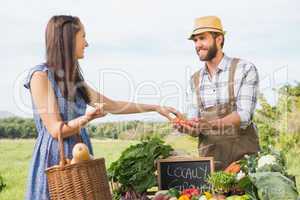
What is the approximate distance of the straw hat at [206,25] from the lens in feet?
16.4

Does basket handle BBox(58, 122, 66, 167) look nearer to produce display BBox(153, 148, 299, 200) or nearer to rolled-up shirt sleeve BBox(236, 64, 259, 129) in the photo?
produce display BBox(153, 148, 299, 200)

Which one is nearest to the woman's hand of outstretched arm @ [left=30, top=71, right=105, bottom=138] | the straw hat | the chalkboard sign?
the chalkboard sign

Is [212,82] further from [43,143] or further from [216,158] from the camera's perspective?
[43,143]

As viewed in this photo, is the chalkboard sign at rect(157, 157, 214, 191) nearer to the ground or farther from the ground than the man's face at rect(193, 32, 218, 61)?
nearer to the ground

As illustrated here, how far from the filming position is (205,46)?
498cm

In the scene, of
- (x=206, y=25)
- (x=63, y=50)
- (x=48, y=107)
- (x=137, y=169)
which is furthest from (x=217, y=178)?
(x=206, y=25)

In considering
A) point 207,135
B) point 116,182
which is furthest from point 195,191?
point 207,135

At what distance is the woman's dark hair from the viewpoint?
11.6ft

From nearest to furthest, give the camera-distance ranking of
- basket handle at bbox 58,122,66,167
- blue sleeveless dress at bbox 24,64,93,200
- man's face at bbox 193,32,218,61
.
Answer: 1. basket handle at bbox 58,122,66,167
2. blue sleeveless dress at bbox 24,64,93,200
3. man's face at bbox 193,32,218,61

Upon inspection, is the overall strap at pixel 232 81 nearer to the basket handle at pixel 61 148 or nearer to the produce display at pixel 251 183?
the produce display at pixel 251 183

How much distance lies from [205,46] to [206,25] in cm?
19

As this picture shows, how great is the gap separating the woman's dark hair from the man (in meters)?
1.30

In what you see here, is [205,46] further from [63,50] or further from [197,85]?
[63,50]

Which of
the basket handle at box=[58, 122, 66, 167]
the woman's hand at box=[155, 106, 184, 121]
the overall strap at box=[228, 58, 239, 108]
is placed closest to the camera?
the basket handle at box=[58, 122, 66, 167]
